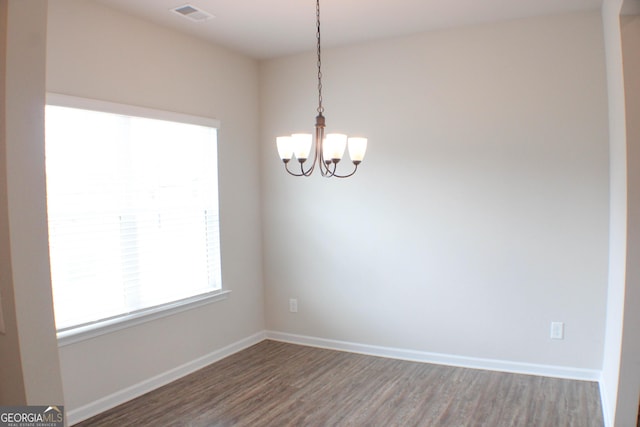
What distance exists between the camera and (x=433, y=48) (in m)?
3.83

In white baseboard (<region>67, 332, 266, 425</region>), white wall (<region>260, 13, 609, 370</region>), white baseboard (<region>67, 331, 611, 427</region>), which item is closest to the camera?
white baseboard (<region>67, 332, 266, 425</region>)

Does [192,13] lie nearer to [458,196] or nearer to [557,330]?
[458,196]

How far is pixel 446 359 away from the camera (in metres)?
3.92

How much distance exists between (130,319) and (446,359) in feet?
8.27

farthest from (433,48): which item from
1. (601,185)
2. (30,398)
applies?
(30,398)

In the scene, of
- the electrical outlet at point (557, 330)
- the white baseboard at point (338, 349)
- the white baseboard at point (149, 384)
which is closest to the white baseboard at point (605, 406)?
the white baseboard at point (338, 349)

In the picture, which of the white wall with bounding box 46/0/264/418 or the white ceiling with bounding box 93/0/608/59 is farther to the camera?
the white ceiling with bounding box 93/0/608/59

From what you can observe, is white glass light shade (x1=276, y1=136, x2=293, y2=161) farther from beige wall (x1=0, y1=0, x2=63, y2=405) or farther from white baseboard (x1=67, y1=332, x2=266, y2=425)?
white baseboard (x1=67, y1=332, x2=266, y2=425)

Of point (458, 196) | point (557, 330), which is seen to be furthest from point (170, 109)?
point (557, 330)

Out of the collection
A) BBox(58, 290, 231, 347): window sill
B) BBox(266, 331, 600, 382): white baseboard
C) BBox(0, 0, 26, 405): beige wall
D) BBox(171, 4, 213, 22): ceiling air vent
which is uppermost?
BBox(171, 4, 213, 22): ceiling air vent

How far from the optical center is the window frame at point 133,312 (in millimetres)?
2902

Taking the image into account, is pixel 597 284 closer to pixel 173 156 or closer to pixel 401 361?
pixel 401 361

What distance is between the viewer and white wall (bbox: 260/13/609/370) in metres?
3.46

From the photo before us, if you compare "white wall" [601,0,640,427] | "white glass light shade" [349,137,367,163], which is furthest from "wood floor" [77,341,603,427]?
"white glass light shade" [349,137,367,163]
